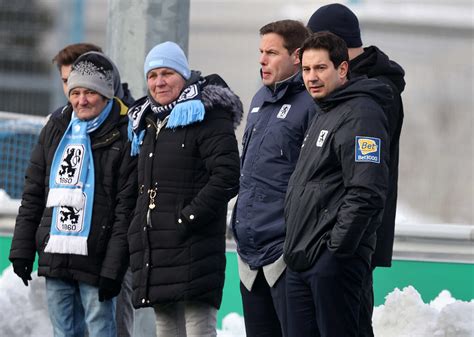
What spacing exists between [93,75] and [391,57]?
810 centimetres

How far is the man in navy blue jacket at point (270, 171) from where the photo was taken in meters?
5.83

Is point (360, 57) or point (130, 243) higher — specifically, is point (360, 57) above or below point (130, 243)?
above

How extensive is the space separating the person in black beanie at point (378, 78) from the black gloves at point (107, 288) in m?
1.33

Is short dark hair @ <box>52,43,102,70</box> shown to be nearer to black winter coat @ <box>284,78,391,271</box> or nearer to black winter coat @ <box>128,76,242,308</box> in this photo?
black winter coat @ <box>128,76,242,308</box>

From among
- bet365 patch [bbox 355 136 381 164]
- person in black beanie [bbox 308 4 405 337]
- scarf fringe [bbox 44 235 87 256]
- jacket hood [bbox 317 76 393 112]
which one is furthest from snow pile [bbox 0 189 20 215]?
bet365 patch [bbox 355 136 381 164]

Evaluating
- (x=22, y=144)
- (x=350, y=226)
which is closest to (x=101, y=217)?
(x=350, y=226)

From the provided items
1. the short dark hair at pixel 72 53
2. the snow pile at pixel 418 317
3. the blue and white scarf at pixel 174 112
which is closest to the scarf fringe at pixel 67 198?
the blue and white scarf at pixel 174 112

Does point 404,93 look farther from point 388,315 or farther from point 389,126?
point 389,126

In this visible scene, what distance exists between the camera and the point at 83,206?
648cm

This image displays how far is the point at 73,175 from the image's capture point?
6500 millimetres

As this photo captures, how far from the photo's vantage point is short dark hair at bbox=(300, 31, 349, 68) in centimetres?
552

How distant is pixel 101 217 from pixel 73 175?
0.81 ft

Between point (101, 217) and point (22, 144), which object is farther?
point (22, 144)

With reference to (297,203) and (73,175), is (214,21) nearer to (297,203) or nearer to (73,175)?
(73,175)
